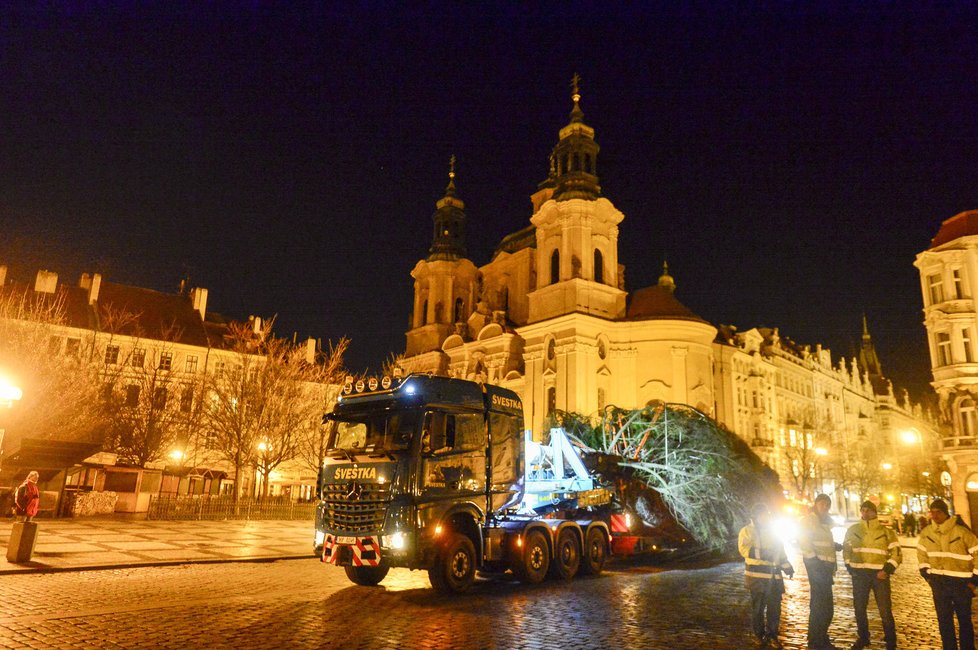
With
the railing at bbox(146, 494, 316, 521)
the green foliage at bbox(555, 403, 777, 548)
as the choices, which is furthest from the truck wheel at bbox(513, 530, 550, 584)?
the railing at bbox(146, 494, 316, 521)

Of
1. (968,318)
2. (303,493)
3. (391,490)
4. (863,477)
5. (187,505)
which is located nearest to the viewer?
(391,490)

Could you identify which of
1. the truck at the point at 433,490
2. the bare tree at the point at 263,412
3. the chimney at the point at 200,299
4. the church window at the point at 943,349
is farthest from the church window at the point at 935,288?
the chimney at the point at 200,299

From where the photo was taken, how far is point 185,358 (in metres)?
48.7

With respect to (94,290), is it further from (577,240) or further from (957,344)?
(957,344)

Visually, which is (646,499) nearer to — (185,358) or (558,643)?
(558,643)

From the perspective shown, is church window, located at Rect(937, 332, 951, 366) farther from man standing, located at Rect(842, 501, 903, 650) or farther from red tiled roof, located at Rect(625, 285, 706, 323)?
man standing, located at Rect(842, 501, 903, 650)

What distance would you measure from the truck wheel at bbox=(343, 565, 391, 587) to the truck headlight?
145cm

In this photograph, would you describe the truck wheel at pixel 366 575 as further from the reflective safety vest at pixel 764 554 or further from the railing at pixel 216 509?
the railing at pixel 216 509

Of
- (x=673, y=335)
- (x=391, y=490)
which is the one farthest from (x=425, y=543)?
(x=673, y=335)

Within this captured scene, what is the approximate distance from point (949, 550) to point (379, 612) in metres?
7.98

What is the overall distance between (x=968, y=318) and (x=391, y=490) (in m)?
38.9

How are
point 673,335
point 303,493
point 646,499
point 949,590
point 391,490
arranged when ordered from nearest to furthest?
point 949,590
point 391,490
point 646,499
point 673,335
point 303,493

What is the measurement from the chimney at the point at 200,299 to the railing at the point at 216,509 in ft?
86.6

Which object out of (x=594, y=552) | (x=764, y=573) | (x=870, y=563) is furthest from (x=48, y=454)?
(x=870, y=563)
